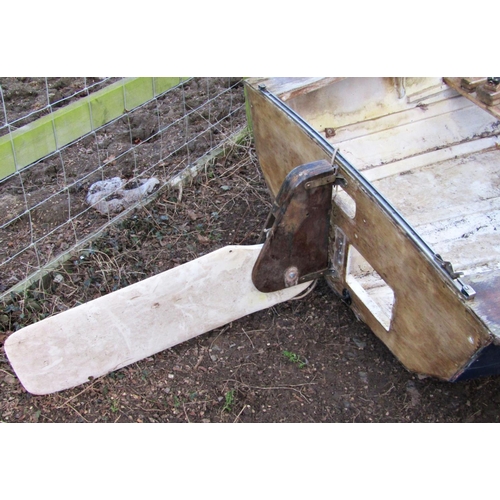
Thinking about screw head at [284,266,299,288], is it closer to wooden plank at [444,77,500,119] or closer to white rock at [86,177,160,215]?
white rock at [86,177,160,215]

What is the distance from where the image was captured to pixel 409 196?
3484 mm

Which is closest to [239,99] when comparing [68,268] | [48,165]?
[48,165]

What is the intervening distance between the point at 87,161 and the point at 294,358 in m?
1.83

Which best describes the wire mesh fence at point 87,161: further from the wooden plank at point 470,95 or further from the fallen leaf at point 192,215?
the wooden plank at point 470,95

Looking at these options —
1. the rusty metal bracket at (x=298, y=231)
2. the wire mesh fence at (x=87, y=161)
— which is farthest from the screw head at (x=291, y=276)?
the wire mesh fence at (x=87, y=161)

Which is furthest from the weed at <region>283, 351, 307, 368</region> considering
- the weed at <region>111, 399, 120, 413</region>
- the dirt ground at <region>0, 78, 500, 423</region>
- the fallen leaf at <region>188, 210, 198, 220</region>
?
the fallen leaf at <region>188, 210, 198, 220</region>

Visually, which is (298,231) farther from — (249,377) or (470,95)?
(470,95)

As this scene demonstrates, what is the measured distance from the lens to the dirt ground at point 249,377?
2764 millimetres

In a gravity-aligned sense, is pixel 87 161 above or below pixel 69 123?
below

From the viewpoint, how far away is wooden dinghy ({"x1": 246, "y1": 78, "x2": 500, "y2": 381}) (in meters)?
2.30

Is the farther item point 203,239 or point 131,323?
point 203,239

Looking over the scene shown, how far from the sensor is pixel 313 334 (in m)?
3.05

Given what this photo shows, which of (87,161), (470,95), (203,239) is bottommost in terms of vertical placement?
(203,239)

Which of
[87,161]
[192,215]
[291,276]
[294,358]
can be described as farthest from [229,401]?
[87,161]
